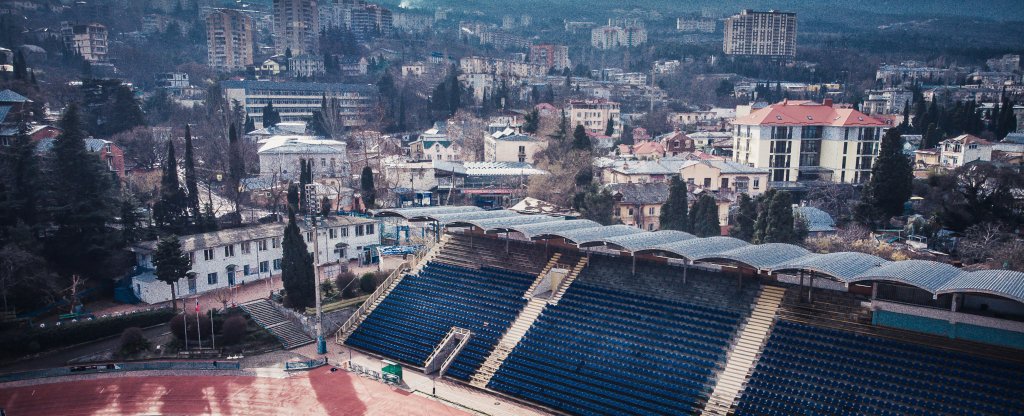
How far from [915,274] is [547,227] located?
16606 millimetres

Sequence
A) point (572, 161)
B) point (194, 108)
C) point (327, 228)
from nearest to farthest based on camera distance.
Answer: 1. point (327, 228)
2. point (572, 161)
3. point (194, 108)

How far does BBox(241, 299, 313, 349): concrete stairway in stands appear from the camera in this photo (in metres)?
37.8

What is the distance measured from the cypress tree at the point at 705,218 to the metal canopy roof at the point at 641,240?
17266mm

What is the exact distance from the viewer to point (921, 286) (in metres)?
24.4

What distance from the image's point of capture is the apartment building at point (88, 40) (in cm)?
13438

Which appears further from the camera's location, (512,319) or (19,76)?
(19,76)

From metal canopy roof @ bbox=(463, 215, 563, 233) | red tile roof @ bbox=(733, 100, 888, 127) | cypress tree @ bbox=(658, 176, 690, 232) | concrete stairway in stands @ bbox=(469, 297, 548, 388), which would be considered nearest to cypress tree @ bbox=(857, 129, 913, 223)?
cypress tree @ bbox=(658, 176, 690, 232)

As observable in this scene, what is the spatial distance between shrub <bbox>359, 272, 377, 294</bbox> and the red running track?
32.4 feet

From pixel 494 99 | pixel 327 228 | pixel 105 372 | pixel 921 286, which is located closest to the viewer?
pixel 921 286

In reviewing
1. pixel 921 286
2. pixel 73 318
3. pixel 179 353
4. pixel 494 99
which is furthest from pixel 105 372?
pixel 494 99

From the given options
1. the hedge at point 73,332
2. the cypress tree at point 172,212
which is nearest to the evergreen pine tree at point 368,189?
the cypress tree at point 172,212

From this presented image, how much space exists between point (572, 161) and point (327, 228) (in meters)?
28.2

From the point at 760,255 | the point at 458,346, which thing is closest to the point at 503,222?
the point at 458,346

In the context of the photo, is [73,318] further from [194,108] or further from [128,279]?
[194,108]
